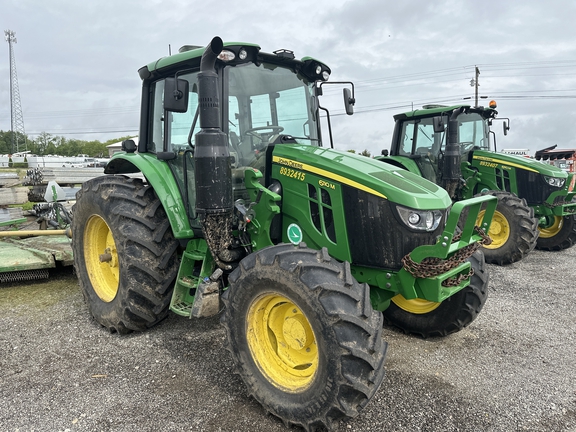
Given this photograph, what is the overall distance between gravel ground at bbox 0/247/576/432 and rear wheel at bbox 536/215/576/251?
3841 mm

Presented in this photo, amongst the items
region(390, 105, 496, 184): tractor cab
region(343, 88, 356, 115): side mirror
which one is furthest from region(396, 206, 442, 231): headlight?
region(390, 105, 496, 184): tractor cab

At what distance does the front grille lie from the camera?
9.59ft

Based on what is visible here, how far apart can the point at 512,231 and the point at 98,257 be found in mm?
5964

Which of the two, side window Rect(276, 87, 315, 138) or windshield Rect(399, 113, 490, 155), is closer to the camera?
side window Rect(276, 87, 315, 138)

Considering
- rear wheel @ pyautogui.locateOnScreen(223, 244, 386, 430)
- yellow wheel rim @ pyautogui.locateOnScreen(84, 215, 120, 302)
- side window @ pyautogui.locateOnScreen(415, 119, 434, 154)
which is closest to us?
rear wheel @ pyautogui.locateOnScreen(223, 244, 386, 430)

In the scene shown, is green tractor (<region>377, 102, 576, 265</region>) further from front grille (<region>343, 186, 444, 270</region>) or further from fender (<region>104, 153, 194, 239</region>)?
fender (<region>104, 153, 194, 239</region>)

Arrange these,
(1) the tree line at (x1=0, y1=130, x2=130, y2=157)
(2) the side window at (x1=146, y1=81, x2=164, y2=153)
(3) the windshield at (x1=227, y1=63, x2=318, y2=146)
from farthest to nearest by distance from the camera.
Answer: (1) the tree line at (x1=0, y1=130, x2=130, y2=157)
(2) the side window at (x1=146, y1=81, x2=164, y2=153)
(3) the windshield at (x1=227, y1=63, x2=318, y2=146)

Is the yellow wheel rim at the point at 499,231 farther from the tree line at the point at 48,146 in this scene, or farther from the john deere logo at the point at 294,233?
the tree line at the point at 48,146

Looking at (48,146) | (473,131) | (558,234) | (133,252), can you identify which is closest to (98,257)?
(133,252)

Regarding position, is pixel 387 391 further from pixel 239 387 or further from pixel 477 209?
pixel 477 209

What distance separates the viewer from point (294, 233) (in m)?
3.41

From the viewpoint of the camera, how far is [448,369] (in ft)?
11.1

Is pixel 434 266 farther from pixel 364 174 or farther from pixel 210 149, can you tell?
pixel 210 149

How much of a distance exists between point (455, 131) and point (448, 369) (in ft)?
16.9
